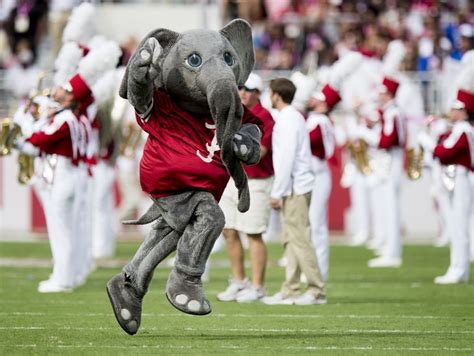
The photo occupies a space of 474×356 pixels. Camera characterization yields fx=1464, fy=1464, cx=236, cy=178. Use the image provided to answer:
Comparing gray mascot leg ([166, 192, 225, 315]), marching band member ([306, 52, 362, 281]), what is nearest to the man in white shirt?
marching band member ([306, 52, 362, 281])

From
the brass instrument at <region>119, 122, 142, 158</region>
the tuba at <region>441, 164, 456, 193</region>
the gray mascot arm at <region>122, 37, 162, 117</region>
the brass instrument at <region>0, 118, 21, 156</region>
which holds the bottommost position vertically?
the brass instrument at <region>119, 122, 142, 158</region>

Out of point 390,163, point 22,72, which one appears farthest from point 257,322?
point 22,72

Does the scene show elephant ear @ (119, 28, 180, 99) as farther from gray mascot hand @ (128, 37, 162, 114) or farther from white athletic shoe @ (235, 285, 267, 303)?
white athletic shoe @ (235, 285, 267, 303)

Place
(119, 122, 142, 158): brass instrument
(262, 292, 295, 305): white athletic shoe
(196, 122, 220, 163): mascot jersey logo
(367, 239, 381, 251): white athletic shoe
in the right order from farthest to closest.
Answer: (367, 239, 381, 251): white athletic shoe < (119, 122, 142, 158): brass instrument < (262, 292, 295, 305): white athletic shoe < (196, 122, 220, 163): mascot jersey logo

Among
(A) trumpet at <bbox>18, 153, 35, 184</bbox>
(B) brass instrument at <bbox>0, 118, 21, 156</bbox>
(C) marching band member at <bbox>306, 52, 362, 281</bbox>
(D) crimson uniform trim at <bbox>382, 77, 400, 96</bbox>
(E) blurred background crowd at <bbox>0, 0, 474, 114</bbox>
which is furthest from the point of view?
(E) blurred background crowd at <bbox>0, 0, 474, 114</bbox>

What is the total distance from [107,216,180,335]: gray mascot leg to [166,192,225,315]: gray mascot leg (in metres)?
0.19

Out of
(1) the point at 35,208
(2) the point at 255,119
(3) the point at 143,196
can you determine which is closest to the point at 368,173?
(3) the point at 143,196

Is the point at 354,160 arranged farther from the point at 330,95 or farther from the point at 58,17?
the point at 58,17

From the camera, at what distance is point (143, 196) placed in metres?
25.2

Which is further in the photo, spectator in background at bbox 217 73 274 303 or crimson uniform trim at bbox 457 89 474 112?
crimson uniform trim at bbox 457 89 474 112

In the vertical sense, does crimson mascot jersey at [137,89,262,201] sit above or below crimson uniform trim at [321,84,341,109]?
above

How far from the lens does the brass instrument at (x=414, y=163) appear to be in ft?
59.6

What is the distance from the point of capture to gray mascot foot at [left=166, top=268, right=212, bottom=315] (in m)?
10.3

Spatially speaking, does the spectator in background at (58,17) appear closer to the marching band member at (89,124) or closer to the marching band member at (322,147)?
the marching band member at (89,124)
